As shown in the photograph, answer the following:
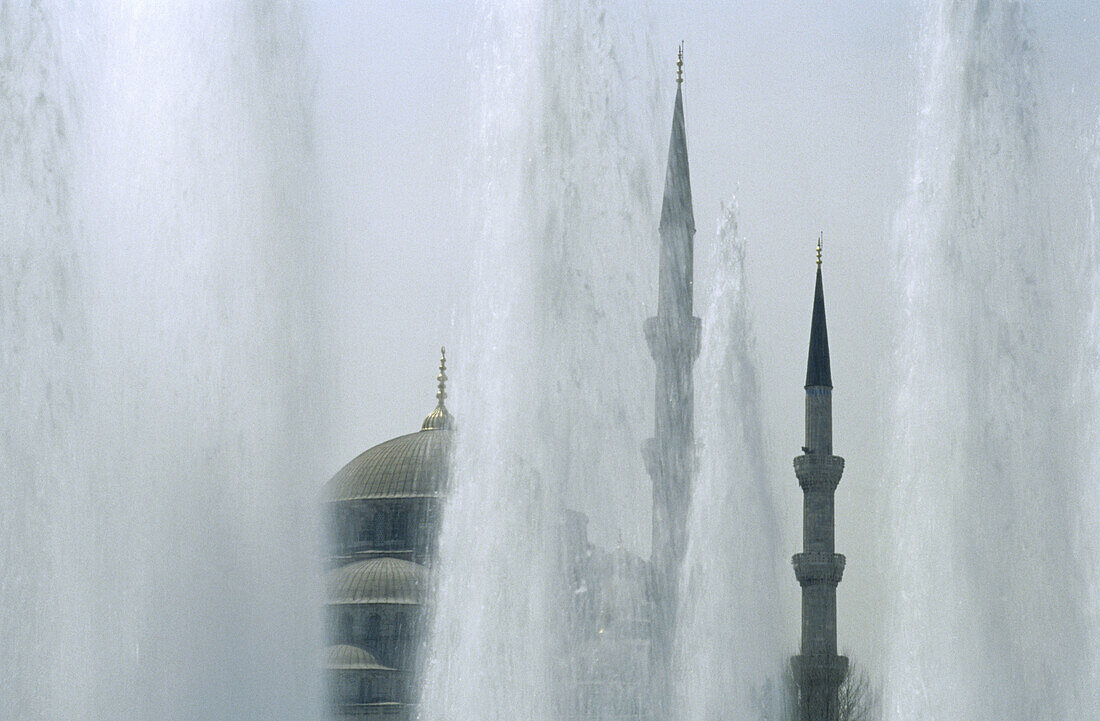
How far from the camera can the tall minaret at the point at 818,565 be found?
36.3 m

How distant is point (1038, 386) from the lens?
16.9 m

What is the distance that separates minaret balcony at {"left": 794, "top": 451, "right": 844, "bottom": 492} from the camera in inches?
1539

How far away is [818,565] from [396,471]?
17.8 meters

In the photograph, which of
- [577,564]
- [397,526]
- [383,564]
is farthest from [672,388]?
[397,526]

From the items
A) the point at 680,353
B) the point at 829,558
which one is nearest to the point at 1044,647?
the point at 680,353

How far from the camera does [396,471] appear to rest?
5219 centimetres

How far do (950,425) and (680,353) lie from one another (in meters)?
15.2

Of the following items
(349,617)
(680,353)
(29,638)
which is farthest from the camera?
(349,617)

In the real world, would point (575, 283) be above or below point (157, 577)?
above

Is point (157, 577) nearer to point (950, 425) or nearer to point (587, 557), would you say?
point (587, 557)

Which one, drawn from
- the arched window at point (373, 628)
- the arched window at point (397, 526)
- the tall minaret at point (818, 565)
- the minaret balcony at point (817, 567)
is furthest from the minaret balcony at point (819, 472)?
the arched window at point (397, 526)

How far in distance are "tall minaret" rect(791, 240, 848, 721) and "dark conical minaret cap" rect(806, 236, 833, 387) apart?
4 cm

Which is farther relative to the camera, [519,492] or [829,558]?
[829,558]

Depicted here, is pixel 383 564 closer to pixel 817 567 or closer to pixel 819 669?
pixel 817 567
